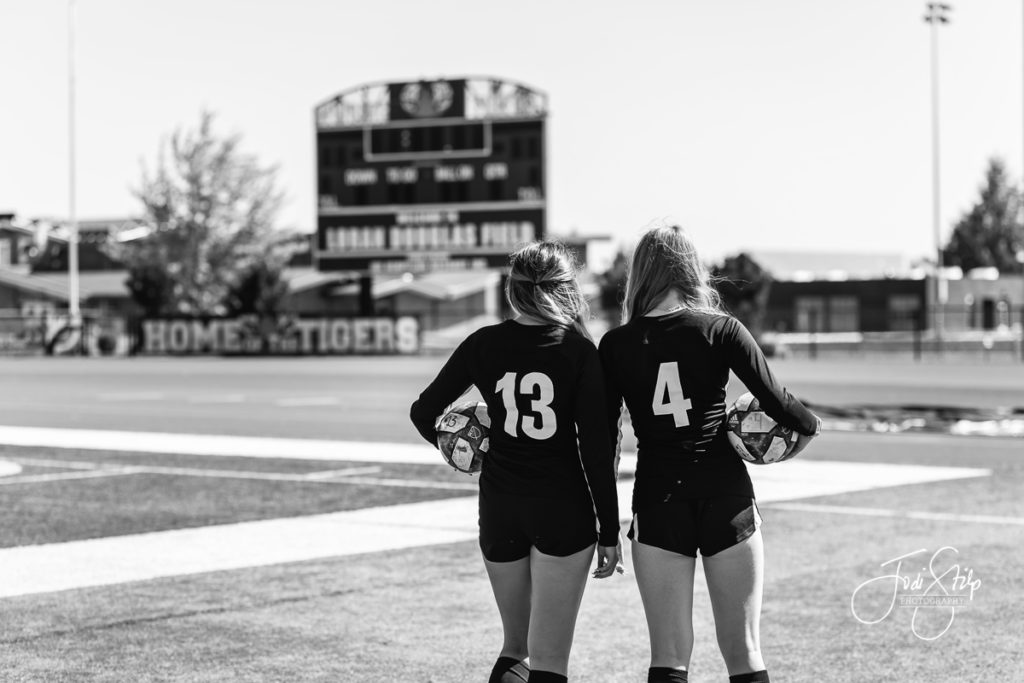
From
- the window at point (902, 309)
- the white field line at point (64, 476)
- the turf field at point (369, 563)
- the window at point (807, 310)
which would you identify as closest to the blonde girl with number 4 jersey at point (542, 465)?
the turf field at point (369, 563)

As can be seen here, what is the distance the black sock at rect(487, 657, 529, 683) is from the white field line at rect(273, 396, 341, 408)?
18656mm

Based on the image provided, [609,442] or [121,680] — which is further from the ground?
[609,442]

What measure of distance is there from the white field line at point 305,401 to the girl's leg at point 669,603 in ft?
62.2

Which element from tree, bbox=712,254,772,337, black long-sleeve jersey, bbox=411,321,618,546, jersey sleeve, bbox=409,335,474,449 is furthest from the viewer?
tree, bbox=712,254,772,337

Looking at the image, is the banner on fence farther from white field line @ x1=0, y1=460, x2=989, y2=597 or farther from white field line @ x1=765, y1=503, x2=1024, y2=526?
white field line @ x1=765, y1=503, x2=1024, y2=526

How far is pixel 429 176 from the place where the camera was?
45.6m

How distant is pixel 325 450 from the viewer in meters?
14.8

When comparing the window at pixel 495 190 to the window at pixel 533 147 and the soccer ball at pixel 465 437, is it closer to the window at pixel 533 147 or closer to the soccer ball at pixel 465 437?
the window at pixel 533 147

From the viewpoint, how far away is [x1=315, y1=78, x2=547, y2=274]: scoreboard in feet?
146

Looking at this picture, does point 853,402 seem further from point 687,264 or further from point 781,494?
point 687,264

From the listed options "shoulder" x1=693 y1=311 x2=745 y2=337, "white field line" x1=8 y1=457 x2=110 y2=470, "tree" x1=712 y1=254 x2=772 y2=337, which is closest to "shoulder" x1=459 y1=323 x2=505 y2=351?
"shoulder" x1=693 y1=311 x2=745 y2=337

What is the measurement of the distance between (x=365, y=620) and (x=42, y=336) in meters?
50.2

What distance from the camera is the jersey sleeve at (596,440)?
416 cm

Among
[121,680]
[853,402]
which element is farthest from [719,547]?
[853,402]
